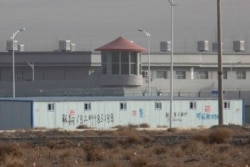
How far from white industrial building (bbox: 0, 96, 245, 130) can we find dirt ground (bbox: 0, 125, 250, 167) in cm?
2261

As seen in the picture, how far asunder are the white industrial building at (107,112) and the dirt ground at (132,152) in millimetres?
22613

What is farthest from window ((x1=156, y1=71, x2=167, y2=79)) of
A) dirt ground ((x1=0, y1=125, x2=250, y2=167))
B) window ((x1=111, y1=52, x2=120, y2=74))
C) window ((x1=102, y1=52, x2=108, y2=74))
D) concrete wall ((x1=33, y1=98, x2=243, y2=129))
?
dirt ground ((x1=0, y1=125, x2=250, y2=167))

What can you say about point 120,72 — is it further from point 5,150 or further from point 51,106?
point 5,150

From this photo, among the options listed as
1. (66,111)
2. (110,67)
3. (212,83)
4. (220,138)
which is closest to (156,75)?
(212,83)

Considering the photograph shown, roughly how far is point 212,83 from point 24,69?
21.2 meters

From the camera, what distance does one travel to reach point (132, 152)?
36500 mm

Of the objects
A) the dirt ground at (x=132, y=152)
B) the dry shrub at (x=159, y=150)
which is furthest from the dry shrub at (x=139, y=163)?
the dry shrub at (x=159, y=150)

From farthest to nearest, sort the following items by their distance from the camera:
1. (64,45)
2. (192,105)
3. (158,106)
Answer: (64,45), (192,105), (158,106)

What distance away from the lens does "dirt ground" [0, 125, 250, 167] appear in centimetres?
3144

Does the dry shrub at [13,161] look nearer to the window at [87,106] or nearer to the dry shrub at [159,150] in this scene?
the dry shrub at [159,150]

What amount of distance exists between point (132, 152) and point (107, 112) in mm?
35283

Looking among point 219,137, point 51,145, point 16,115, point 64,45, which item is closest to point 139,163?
point 51,145

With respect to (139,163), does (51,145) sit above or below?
above

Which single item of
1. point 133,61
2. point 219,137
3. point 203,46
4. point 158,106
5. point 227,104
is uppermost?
point 203,46
